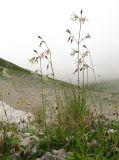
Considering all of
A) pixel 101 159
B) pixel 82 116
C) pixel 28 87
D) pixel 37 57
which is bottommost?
pixel 101 159

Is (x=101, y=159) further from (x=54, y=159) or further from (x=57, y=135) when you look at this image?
(x=57, y=135)

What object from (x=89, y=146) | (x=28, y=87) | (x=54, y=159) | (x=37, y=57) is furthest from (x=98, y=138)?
(x=28, y=87)

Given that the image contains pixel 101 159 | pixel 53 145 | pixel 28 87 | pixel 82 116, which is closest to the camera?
pixel 101 159

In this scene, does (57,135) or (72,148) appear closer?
(72,148)

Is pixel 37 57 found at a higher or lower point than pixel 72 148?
higher

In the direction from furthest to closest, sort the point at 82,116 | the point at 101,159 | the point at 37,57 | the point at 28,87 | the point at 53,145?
the point at 28,87 < the point at 82,116 < the point at 53,145 < the point at 37,57 < the point at 101,159

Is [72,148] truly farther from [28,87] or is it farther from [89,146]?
[28,87]

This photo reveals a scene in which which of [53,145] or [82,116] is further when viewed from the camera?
[82,116]

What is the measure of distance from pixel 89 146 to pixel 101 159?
679mm

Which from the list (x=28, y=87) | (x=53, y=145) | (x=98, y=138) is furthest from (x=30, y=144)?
(x=28, y=87)

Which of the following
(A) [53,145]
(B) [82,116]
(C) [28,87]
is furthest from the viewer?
(C) [28,87]

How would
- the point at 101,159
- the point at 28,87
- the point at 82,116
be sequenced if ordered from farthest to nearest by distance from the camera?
the point at 28,87 < the point at 82,116 < the point at 101,159

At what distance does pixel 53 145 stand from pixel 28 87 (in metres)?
29.0

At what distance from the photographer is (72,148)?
760cm
